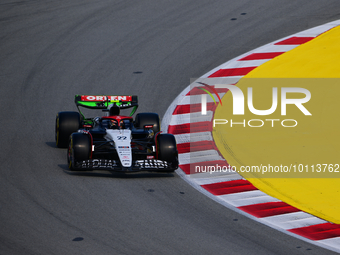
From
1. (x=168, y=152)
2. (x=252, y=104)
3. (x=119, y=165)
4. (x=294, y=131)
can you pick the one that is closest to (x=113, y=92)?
(x=252, y=104)

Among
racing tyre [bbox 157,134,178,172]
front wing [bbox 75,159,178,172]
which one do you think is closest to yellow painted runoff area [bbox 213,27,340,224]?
racing tyre [bbox 157,134,178,172]

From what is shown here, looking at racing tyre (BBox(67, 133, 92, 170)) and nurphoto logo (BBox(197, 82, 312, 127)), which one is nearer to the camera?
racing tyre (BBox(67, 133, 92, 170))

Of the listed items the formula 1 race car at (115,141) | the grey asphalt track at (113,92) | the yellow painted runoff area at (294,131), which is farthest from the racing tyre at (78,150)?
the yellow painted runoff area at (294,131)

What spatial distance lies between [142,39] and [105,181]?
28.8ft

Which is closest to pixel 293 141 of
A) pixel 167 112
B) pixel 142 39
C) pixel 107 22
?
pixel 167 112

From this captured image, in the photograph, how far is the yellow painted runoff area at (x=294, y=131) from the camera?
10.4m

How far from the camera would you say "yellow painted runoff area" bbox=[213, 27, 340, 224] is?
34.3ft

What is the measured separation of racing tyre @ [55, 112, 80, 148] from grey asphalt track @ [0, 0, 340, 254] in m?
0.37

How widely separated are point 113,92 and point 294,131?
5.02 metres

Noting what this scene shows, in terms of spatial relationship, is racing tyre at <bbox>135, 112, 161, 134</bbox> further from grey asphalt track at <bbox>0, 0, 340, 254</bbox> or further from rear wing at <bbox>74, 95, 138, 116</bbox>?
grey asphalt track at <bbox>0, 0, 340, 254</bbox>

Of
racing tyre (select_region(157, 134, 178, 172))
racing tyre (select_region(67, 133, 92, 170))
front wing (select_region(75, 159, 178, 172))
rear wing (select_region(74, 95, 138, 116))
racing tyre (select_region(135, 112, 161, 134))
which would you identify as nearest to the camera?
front wing (select_region(75, 159, 178, 172))

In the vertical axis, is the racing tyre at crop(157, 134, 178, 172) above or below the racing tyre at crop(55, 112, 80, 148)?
below

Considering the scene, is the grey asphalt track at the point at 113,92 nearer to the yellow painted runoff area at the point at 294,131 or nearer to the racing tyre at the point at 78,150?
the racing tyre at the point at 78,150

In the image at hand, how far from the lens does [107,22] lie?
1938cm
